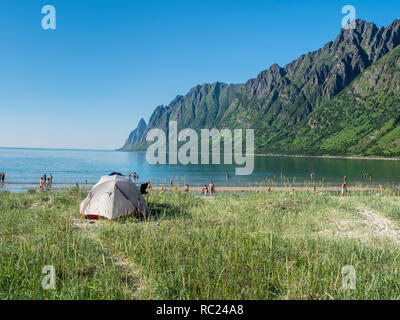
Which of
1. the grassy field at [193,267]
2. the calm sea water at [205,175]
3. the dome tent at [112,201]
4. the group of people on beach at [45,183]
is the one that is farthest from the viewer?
the calm sea water at [205,175]

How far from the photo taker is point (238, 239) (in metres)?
7.79

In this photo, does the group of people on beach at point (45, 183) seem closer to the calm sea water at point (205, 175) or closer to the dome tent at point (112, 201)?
the calm sea water at point (205, 175)

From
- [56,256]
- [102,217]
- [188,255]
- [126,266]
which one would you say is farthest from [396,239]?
[102,217]

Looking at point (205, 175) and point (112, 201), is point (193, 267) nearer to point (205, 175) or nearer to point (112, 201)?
point (112, 201)

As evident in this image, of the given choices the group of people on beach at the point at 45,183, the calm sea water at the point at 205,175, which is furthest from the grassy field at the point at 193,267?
the group of people on beach at the point at 45,183

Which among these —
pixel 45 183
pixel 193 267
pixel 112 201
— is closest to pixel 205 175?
pixel 45 183

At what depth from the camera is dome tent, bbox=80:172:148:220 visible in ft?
42.7

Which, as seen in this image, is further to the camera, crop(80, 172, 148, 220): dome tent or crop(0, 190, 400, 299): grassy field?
crop(80, 172, 148, 220): dome tent

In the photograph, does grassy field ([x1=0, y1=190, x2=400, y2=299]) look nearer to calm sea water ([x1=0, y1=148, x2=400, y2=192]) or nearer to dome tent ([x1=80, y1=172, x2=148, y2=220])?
dome tent ([x1=80, y1=172, x2=148, y2=220])

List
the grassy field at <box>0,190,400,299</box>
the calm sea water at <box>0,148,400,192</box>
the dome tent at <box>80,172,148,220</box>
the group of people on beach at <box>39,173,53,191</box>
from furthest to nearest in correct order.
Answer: the calm sea water at <box>0,148,400,192</box> → the group of people on beach at <box>39,173,53,191</box> → the dome tent at <box>80,172,148,220</box> → the grassy field at <box>0,190,400,299</box>

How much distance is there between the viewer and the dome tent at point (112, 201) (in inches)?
513

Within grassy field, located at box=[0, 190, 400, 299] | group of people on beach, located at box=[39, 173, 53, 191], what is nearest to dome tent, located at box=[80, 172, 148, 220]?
grassy field, located at box=[0, 190, 400, 299]
